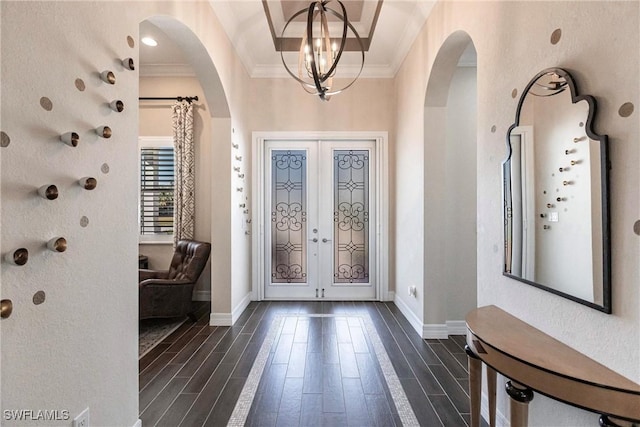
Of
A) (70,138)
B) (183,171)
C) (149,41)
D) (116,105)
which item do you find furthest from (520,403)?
(149,41)

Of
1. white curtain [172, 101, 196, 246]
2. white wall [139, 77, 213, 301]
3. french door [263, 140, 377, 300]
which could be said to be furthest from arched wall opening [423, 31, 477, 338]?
white curtain [172, 101, 196, 246]

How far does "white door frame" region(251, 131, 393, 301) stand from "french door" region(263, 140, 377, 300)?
0.26 feet

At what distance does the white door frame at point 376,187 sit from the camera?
14.3ft

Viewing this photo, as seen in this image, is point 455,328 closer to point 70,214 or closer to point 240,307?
point 240,307

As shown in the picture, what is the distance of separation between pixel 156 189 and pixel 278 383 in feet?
11.6

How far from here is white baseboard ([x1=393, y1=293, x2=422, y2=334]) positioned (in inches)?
131

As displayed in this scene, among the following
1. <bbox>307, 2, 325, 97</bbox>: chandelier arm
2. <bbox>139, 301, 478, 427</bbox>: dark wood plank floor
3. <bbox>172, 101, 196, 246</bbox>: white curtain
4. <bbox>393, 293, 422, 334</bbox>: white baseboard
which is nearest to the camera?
<bbox>139, 301, 478, 427</bbox>: dark wood plank floor

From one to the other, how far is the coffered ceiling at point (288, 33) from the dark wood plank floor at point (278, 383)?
2.92m

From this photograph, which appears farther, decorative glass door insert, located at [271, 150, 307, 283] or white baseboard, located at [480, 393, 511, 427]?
decorative glass door insert, located at [271, 150, 307, 283]

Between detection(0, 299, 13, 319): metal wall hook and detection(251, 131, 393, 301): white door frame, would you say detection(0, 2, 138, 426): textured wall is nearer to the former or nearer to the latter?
detection(0, 299, 13, 319): metal wall hook

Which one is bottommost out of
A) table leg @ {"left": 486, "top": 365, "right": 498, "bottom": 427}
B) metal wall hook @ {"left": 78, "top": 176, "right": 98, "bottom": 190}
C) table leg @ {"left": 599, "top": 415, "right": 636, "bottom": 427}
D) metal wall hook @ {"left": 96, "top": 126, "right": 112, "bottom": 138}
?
table leg @ {"left": 486, "top": 365, "right": 498, "bottom": 427}

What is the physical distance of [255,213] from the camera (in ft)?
14.4

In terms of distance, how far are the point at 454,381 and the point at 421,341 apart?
0.71 m

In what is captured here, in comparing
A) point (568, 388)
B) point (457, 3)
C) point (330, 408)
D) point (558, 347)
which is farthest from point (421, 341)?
point (457, 3)
